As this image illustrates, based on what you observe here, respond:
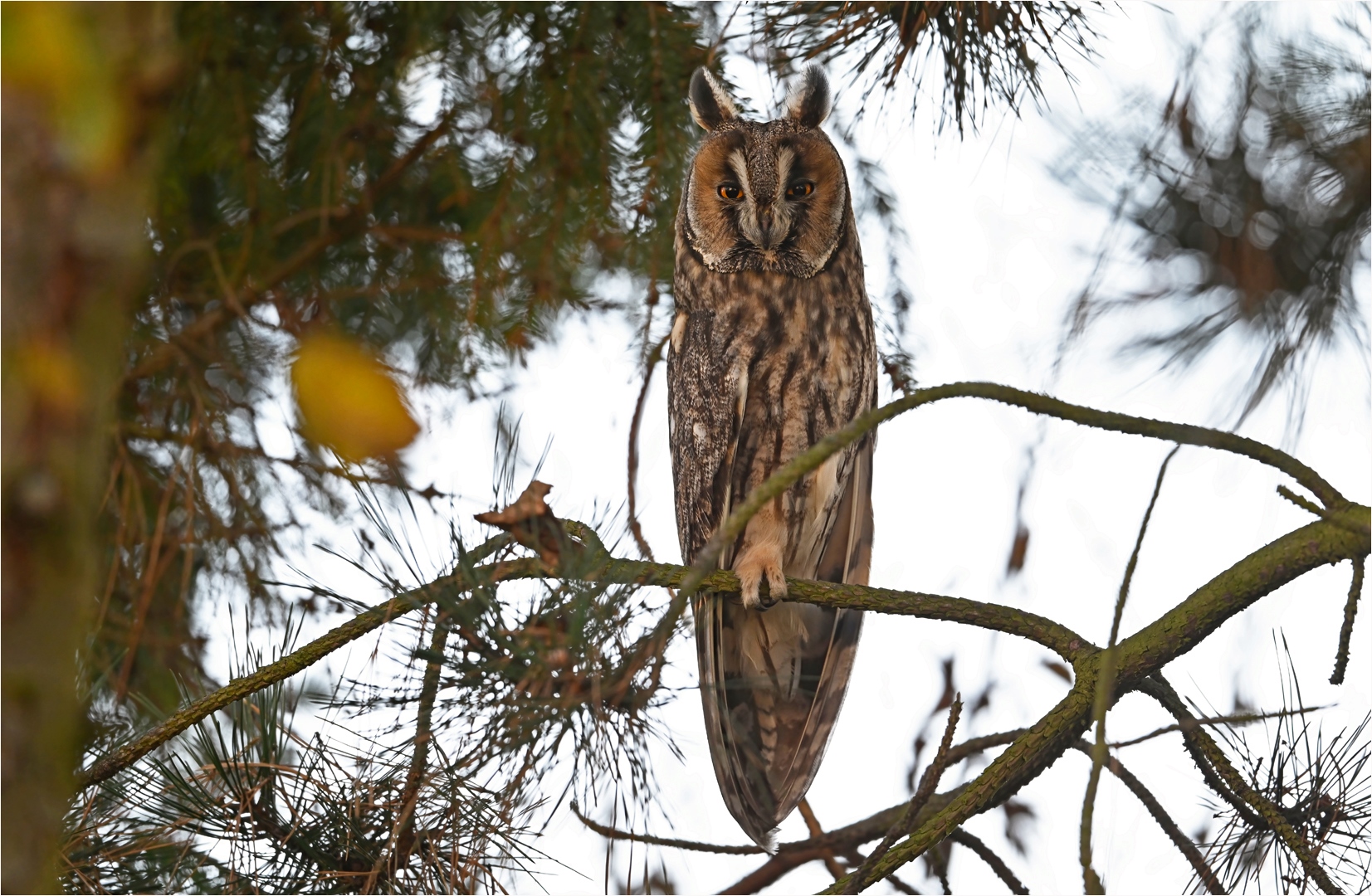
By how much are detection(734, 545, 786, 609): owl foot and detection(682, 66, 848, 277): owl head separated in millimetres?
605

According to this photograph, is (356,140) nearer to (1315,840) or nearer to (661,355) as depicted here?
(661,355)

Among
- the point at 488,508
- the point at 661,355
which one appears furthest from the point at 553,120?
the point at 488,508

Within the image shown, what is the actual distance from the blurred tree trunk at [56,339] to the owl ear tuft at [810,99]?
6.09ft

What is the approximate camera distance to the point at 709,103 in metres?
2.28

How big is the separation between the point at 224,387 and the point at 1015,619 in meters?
1.99

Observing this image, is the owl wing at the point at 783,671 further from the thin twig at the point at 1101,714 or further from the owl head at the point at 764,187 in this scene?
the thin twig at the point at 1101,714

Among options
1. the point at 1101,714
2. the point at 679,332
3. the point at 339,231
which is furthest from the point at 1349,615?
the point at 339,231

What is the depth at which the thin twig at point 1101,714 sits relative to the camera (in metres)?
0.83

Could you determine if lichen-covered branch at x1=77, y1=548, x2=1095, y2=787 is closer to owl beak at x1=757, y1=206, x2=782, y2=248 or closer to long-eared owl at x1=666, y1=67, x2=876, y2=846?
long-eared owl at x1=666, y1=67, x2=876, y2=846

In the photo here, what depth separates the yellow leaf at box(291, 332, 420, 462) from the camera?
73.8 inches

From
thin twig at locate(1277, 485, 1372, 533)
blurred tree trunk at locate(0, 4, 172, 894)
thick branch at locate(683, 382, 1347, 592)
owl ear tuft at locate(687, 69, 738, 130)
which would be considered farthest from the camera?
owl ear tuft at locate(687, 69, 738, 130)

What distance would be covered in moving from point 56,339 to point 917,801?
103 cm

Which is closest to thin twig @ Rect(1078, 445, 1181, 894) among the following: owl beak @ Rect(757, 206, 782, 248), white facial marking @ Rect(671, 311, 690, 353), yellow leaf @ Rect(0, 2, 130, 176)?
yellow leaf @ Rect(0, 2, 130, 176)

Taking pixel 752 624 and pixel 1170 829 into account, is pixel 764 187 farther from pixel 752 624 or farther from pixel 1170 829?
pixel 1170 829
